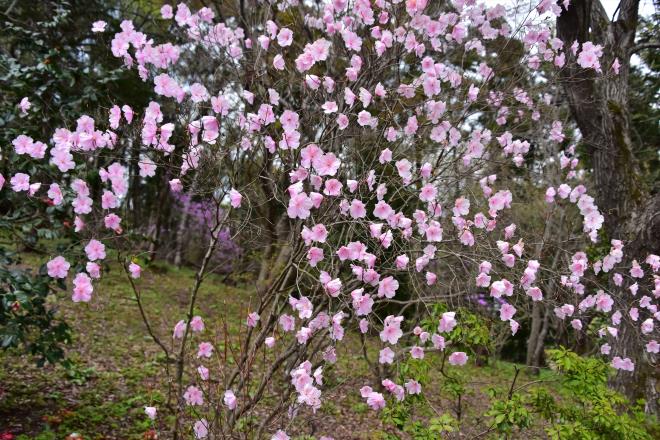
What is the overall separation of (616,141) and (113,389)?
532 cm

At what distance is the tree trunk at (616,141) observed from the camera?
416cm

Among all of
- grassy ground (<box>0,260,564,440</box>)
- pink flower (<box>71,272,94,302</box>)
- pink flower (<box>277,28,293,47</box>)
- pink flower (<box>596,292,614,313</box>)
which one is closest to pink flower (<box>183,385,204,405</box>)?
grassy ground (<box>0,260,564,440</box>)

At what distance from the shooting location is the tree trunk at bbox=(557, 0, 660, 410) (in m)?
4.16

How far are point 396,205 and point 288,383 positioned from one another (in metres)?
1.63

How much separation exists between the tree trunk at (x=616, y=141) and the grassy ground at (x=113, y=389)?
45.1 inches

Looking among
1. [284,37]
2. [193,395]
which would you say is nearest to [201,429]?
[193,395]

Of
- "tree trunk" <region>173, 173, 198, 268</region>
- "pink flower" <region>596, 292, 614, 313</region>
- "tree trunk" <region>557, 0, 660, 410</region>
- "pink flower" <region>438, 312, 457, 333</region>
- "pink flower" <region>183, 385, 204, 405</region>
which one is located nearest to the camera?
"pink flower" <region>438, 312, 457, 333</region>

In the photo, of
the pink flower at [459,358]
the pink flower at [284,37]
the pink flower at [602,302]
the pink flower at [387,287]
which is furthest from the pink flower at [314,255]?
the pink flower at [602,302]

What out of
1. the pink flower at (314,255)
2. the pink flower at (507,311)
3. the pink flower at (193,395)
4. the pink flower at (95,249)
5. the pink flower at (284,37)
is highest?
the pink flower at (284,37)

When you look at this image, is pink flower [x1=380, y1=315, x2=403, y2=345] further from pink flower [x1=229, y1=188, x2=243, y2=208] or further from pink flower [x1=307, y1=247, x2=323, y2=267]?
pink flower [x1=229, y1=188, x2=243, y2=208]

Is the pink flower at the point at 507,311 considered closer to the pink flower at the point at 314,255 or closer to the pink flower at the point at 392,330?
the pink flower at the point at 392,330

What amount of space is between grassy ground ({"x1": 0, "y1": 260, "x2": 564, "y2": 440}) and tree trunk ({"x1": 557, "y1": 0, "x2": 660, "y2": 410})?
1145 millimetres

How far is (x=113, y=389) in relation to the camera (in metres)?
4.32

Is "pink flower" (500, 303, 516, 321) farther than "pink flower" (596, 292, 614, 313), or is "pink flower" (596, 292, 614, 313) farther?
"pink flower" (596, 292, 614, 313)
